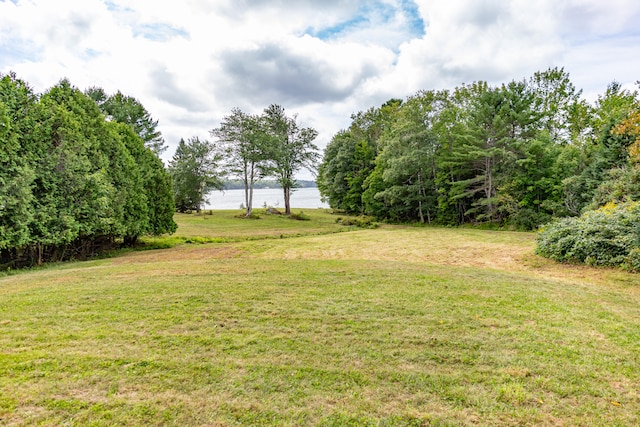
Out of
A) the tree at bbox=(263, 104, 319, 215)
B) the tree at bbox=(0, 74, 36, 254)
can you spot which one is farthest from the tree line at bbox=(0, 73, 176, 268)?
the tree at bbox=(263, 104, 319, 215)

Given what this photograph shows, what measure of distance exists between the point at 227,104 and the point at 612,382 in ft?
111

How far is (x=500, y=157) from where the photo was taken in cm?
2017

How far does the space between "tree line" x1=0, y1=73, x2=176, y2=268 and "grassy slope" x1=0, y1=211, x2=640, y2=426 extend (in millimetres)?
3432

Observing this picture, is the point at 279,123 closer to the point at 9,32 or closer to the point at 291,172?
the point at 291,172

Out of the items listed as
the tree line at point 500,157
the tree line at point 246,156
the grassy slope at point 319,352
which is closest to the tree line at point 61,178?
A: the grassy slope at point 319,352

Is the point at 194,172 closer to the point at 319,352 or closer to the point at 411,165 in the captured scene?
the point at 411,165

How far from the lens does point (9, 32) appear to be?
382 inches

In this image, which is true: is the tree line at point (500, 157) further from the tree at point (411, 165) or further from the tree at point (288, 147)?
the tree at point (288, 147)

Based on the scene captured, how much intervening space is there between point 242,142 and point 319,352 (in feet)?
97.9

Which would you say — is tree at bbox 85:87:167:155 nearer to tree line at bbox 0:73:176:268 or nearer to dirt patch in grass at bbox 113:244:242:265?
tree line at bbox 0:73:176:268

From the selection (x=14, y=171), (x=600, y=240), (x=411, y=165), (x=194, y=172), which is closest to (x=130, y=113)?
(x=194, y=172)

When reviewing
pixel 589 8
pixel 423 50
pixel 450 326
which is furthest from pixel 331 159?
pixel 450 326

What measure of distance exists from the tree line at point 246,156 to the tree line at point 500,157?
528 cm

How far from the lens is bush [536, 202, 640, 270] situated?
7.85 metres
